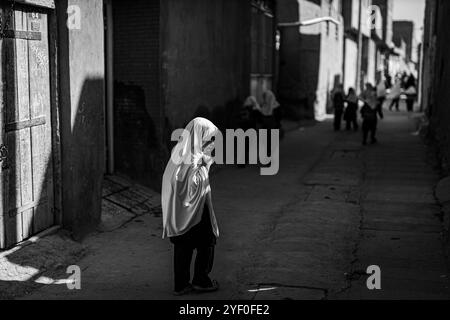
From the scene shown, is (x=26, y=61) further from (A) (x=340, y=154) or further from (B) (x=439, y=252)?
(A) (x=340, y=154)

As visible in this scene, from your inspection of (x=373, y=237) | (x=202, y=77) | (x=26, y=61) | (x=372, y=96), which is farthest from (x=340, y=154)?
(x=26, y=61)

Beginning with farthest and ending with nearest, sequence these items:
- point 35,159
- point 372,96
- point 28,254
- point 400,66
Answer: point 400,66, point 372,96, point 35,159, point 28,254

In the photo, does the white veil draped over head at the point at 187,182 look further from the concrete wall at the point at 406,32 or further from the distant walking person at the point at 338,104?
the concrete wall at the point at 406,32

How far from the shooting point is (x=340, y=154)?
527 inches

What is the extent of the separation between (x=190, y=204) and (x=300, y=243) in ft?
6.73

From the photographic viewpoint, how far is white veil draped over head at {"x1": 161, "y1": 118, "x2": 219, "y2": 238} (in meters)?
4.99

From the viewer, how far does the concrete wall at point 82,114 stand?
6.32 metres

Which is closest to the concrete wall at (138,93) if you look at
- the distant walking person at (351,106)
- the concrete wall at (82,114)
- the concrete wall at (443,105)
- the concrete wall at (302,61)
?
the concrete wall at (82,114)

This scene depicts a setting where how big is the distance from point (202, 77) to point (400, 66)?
47.3m

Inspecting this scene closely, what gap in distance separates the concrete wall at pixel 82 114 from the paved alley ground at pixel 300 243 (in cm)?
40

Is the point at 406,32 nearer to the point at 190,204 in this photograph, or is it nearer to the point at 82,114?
the point at 82,114

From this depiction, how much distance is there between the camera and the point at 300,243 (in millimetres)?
6688

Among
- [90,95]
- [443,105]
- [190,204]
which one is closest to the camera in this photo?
[190,204]

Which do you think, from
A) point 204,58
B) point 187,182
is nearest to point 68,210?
point 187,182
